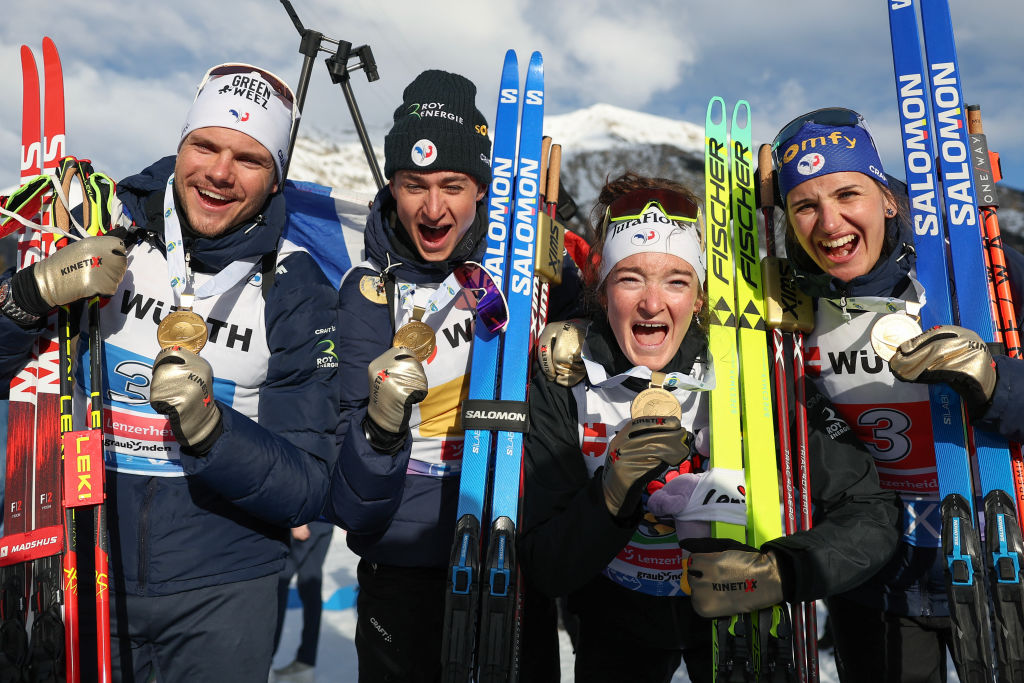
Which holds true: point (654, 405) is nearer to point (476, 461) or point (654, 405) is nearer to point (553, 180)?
point (476, 461)

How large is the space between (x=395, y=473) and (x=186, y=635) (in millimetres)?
829

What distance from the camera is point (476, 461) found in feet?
8.53

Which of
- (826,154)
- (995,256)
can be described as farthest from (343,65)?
(995,256)

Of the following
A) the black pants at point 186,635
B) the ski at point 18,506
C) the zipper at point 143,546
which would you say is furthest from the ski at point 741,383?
the ski at point 18,506

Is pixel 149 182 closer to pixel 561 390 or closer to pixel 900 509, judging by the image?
pixel 561 390

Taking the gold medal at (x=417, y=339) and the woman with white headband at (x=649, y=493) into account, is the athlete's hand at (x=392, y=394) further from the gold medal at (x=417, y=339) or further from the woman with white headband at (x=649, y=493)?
the woman with white headband at (x=649, y=493)

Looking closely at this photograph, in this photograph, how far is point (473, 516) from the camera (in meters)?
2.53

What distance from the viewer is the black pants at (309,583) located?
489 cm

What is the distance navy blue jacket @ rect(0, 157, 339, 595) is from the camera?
213 centimetres

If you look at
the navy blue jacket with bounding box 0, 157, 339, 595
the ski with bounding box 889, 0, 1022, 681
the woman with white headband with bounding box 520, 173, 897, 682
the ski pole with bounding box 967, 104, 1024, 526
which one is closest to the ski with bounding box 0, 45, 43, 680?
the navy blue jacket with bounding box 0, 157, 339, 595

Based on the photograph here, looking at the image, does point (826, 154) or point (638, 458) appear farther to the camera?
point (826, 154)

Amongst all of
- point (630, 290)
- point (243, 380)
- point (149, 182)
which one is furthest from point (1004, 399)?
point (149, 182)

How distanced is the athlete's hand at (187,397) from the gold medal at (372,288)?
2.42 feet

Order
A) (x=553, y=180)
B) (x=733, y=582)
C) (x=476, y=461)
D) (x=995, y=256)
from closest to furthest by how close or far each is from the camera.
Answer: (x=733, y=582) < (x=476, y=461) < (x=995, y=256) < (x=553, y=180)
